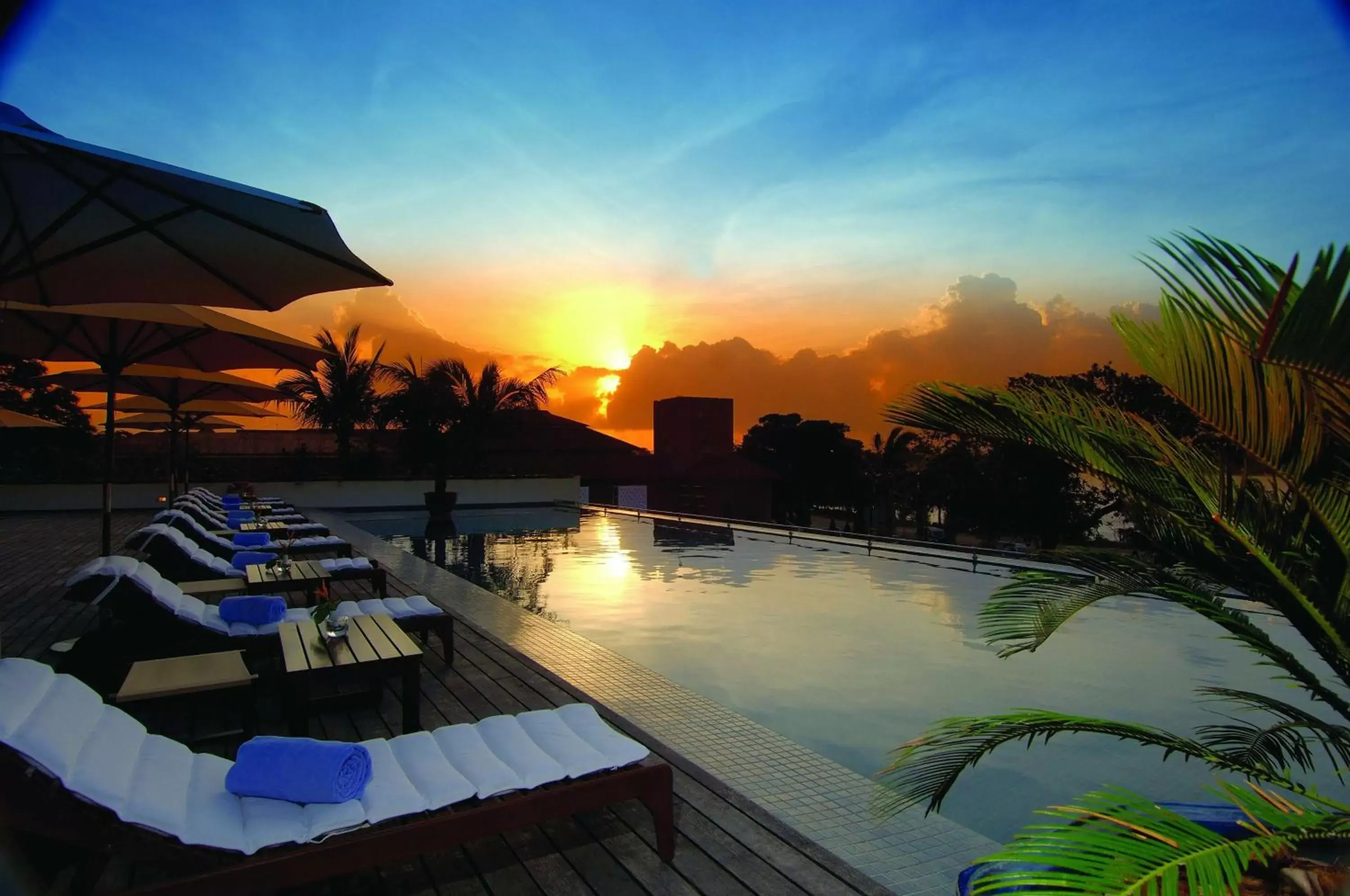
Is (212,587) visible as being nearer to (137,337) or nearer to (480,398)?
(137,337)

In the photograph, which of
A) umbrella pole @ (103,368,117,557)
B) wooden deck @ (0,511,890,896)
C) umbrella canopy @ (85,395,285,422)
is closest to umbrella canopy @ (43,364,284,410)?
umbrella canopy @ (85,395,285,422)

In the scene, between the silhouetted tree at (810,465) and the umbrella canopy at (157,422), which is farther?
the silhouetted tree at (810,465)

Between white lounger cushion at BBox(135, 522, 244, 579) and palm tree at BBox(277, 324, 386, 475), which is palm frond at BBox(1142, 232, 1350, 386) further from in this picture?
palm tree at BBox(277, 324, 386, 475)

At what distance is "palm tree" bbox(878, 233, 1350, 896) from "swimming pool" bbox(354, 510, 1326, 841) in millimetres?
550

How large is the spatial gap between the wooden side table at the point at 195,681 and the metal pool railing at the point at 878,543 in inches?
364

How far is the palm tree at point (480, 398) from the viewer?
21.8m

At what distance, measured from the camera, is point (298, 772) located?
247cm

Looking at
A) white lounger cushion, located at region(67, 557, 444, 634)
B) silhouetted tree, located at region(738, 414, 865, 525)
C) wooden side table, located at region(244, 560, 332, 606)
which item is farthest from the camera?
silhouetted tree, located at region(738, 414, 865, 525)

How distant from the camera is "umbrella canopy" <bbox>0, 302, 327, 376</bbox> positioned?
5.71m

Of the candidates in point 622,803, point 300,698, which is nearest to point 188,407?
point 300,698

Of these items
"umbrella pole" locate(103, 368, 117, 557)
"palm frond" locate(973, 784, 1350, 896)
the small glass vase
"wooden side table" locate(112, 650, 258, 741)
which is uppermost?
"umbrella pole" locate(103, 368, 117, 557)

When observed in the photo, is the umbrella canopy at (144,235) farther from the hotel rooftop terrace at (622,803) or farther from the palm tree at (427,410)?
the palm tree at (427,410)

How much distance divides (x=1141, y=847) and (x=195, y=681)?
3660mm

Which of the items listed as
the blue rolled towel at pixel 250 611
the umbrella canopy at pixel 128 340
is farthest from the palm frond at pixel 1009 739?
the umbrella canopy at pixel 128 340
